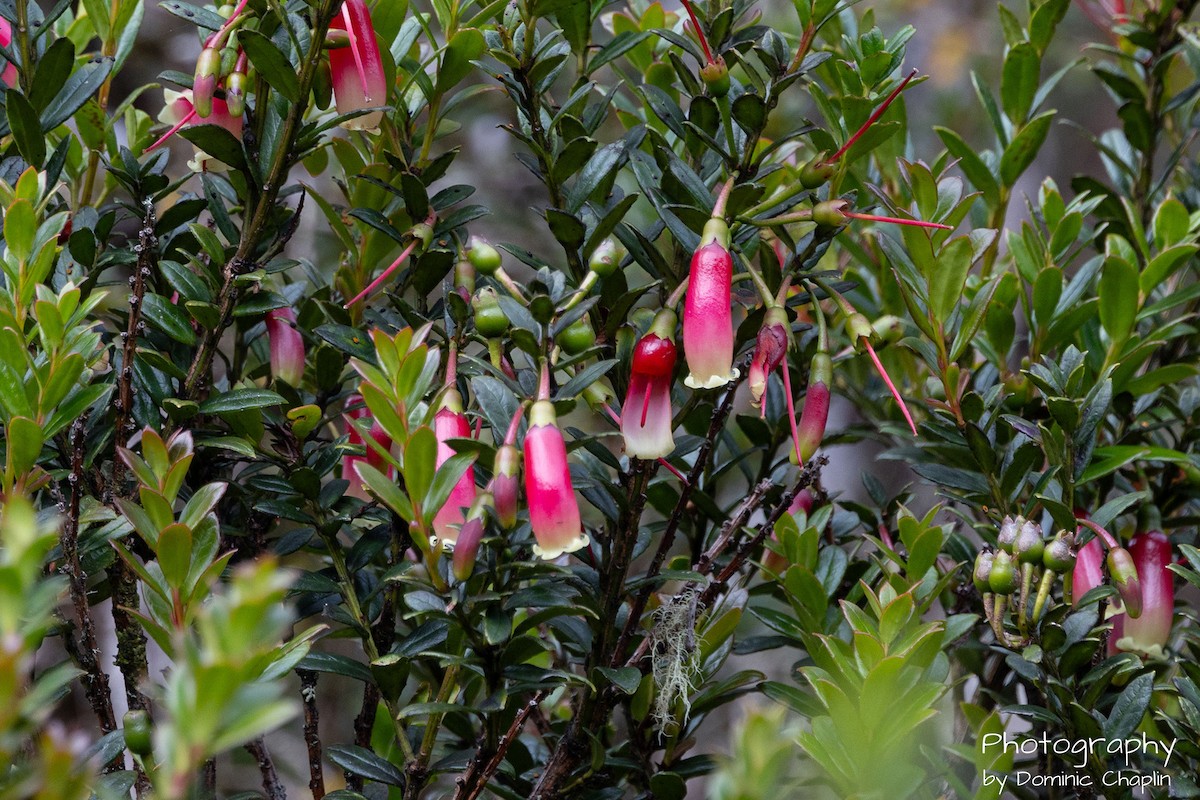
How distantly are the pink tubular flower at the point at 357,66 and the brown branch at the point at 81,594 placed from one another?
31 centimetres

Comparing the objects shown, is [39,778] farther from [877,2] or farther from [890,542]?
[877,2]

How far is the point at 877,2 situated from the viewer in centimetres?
312

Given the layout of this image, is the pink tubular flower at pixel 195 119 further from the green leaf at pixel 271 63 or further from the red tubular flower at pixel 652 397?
the red tubular flower at pixel 652 397

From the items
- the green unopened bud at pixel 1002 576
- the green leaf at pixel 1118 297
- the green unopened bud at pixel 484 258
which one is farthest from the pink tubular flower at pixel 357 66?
the green leaf at pixel 1118 297

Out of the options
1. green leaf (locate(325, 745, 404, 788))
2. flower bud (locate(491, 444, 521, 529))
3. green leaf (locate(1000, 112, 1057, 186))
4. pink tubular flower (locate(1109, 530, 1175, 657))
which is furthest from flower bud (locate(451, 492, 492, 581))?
green leaf (locate(1000, 112, 1057, 186))

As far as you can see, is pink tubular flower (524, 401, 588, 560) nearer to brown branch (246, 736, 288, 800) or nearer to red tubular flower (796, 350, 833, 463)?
red tubular flower (796, 350, 833, 463)

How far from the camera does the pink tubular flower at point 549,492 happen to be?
649mm

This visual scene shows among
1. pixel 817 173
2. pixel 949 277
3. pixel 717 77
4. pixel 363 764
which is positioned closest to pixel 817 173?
pixel 817 173

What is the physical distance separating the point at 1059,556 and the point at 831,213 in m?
0.31

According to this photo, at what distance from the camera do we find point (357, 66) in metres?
0.75

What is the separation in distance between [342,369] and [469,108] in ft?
5.84

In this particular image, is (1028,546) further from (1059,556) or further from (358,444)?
(358,444)

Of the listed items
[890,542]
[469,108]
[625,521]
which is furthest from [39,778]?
[469,108]

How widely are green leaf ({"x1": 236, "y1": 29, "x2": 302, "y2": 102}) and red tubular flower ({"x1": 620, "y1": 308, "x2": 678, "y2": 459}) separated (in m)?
0.31
